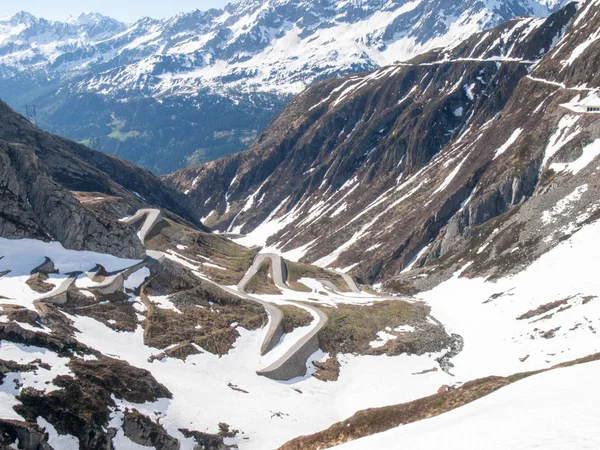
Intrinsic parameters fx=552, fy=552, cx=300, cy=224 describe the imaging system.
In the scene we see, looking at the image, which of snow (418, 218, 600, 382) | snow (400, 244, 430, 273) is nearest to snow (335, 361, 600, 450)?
snow (418, 218, 600, 382)

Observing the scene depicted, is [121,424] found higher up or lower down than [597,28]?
lower down

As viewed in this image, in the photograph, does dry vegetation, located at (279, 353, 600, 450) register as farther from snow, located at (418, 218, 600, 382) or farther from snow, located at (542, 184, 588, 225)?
snow, located at (542, 184, 588, 225)

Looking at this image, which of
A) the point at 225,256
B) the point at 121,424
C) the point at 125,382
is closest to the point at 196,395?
the point at 125,382

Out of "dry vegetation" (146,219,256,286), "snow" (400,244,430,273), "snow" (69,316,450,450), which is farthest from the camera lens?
"snow" (400,244,430,273)

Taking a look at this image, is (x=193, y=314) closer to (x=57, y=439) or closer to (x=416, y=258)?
(x=57, y=439)

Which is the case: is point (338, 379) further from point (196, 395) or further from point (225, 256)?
point (225, 256)
